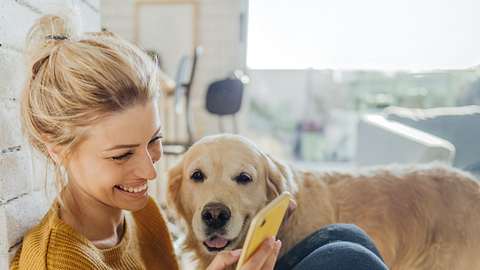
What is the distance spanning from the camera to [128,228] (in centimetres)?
79

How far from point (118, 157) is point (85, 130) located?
0.07 metres

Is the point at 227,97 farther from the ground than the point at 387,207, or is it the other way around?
the point at 227,97

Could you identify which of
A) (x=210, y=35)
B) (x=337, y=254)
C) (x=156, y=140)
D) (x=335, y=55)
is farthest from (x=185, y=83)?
(x=337, y=254)

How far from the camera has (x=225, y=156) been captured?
90cm

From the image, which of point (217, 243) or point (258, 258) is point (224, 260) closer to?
point (258, 258)

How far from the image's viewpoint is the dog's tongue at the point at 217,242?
2.84 ft

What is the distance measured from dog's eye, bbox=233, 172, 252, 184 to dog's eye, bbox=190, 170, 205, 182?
0.28ft

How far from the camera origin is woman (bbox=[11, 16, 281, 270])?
55 cm

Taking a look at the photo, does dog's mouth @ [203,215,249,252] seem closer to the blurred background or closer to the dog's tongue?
the dog's tongue

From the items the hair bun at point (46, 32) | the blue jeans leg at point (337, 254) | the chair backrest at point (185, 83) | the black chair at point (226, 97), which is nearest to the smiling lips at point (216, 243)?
the blue jeans leg at point (337, 254)

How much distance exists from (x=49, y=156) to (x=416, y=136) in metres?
1.38

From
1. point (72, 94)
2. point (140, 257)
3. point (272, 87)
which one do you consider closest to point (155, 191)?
point (140, 257)

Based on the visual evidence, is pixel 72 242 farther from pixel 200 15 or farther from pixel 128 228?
pixel 200 15

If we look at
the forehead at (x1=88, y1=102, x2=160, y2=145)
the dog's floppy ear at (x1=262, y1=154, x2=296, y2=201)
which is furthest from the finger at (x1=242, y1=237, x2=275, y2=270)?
the dog's floppy ear at (x1=262, y1=154, x2=296, y2=201)
